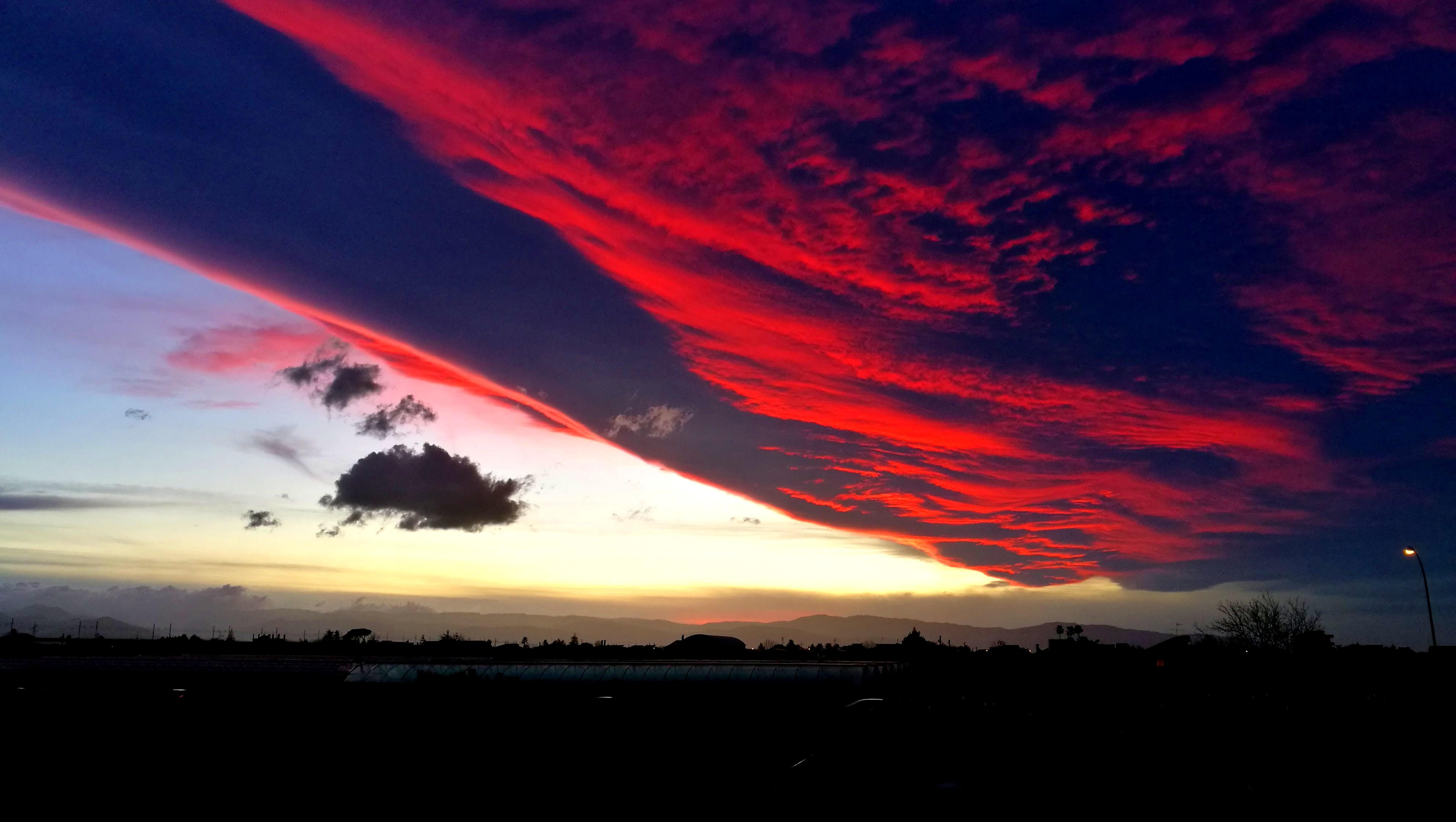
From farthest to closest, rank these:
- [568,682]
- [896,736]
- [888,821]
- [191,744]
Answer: [568,682], [191,744], [896,736], [888,821]

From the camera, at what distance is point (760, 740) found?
48.0m

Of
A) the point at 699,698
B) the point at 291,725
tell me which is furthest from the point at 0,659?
the point at 699,698

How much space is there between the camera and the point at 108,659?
98562 mm

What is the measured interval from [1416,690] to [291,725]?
9101 centimetres

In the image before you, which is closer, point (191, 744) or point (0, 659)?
point (191, 744)

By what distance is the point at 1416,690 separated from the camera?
6912cm

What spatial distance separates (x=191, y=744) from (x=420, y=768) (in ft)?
60.9

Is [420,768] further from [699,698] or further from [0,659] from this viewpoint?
[0,659]

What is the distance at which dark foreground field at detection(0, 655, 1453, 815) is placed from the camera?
2564 cm

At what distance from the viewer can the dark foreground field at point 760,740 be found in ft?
84.1

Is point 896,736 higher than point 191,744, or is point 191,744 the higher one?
point 896,736

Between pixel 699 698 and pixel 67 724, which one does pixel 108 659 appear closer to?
pixel 67 724

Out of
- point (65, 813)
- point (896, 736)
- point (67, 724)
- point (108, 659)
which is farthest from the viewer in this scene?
point (108, 659)

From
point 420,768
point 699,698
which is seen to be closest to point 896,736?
point 420,768
